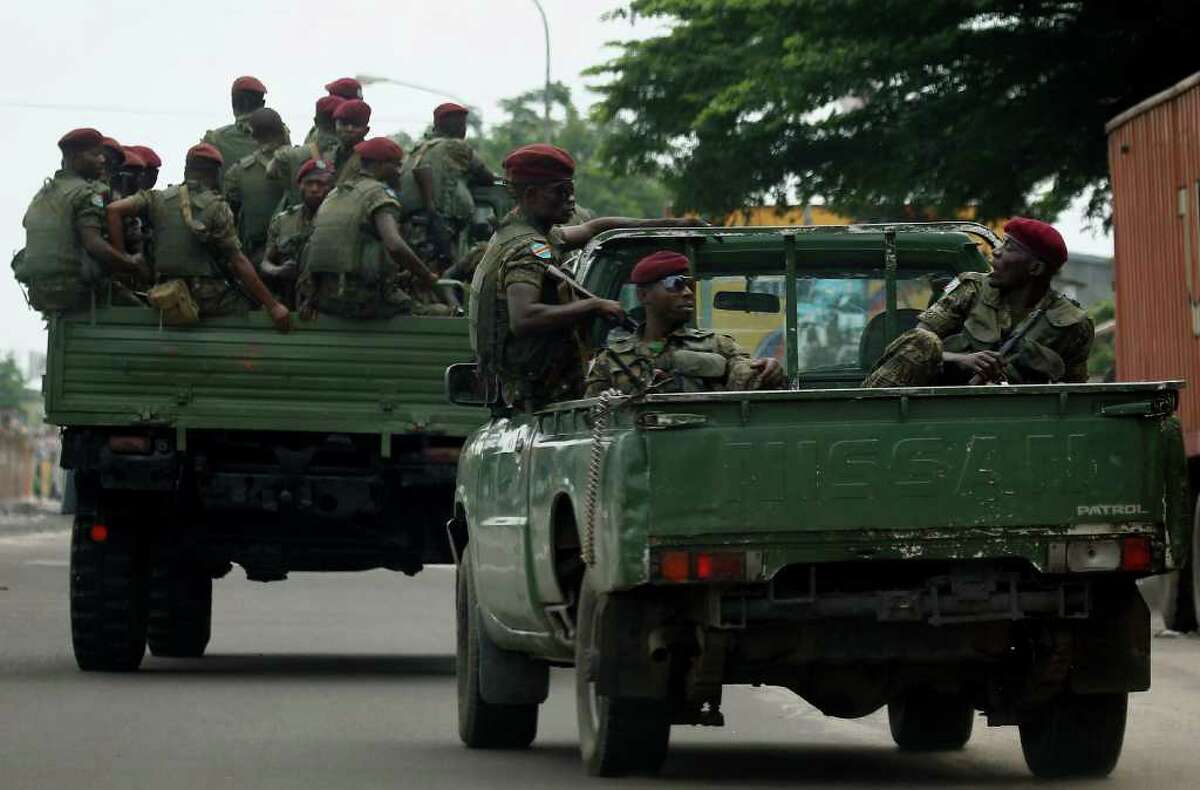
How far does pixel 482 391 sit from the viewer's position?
35.6 feet

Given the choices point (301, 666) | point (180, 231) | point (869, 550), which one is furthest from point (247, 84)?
point (869, 550)

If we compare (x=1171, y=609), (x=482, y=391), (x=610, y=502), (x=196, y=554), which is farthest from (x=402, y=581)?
(x=610, y=502)

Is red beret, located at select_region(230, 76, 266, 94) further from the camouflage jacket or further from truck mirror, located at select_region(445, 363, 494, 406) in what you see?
the camouflage jacket

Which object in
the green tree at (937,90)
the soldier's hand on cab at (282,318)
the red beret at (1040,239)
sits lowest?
the red beret at (1040,239)

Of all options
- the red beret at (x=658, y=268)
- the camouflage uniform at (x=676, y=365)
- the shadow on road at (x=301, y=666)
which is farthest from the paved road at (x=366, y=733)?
the red beret at (x=658, y=268)

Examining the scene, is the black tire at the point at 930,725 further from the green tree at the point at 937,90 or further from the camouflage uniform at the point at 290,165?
the green tree at the point at 937,90

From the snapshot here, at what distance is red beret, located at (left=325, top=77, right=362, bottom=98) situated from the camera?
57.2 ft

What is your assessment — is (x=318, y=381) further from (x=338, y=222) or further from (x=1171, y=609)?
(x=1171, y=609)

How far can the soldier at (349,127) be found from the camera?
16047mm

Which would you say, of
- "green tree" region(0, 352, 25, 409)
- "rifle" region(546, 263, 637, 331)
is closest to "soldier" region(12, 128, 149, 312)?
"rifle" region(546, 263, 637, 331)

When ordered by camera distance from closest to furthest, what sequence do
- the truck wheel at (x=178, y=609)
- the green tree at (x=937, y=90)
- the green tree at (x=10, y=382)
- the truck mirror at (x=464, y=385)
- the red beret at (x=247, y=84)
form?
the truck mirror at (x=464, y=385) < the truck wheel at (x=178, y=609) < the red beret at (x=247, y=84) < the green tree at (x=937, y=90) < the green tree at (x=10, y=382)

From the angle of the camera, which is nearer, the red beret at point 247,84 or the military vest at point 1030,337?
the military vest at point 1030,337

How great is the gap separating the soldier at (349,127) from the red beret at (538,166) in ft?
18.1

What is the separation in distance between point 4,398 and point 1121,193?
134m
